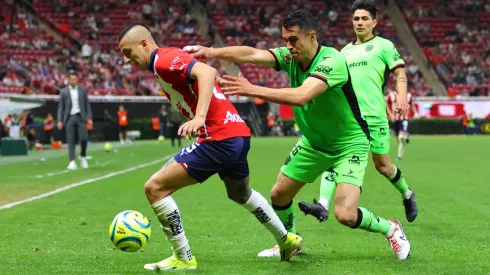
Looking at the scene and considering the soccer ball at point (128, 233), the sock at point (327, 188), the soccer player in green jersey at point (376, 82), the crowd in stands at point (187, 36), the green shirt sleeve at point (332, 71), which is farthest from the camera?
the crowd in stands at point (187, 36)

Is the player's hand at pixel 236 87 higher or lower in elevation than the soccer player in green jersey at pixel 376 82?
higher

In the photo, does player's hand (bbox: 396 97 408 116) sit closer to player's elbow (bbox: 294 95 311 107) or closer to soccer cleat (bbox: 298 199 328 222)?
soccer cleat (bbox: 298 199 328 222)

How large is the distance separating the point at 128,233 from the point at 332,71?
2.21 m

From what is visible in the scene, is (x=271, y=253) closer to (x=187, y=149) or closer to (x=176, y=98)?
(x=187, y=149)

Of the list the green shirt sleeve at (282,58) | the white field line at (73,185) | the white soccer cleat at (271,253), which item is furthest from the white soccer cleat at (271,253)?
the white field line at (73,185)

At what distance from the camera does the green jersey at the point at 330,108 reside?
6.94 meters

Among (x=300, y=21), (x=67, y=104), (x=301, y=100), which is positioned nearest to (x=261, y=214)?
(x=301, y=100)

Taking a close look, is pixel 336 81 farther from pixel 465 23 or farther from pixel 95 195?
pixel 465 23

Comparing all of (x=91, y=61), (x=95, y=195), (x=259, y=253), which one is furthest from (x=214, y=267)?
(x=91, y=61)

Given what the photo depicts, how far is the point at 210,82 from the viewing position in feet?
21.2

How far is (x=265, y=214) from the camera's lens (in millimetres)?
7414

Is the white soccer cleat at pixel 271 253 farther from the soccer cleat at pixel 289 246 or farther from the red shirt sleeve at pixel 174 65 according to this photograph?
the red shirt sleeve at pixel 174 65

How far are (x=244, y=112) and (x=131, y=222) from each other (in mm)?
39624

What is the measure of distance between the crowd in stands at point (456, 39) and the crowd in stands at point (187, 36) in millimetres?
63
